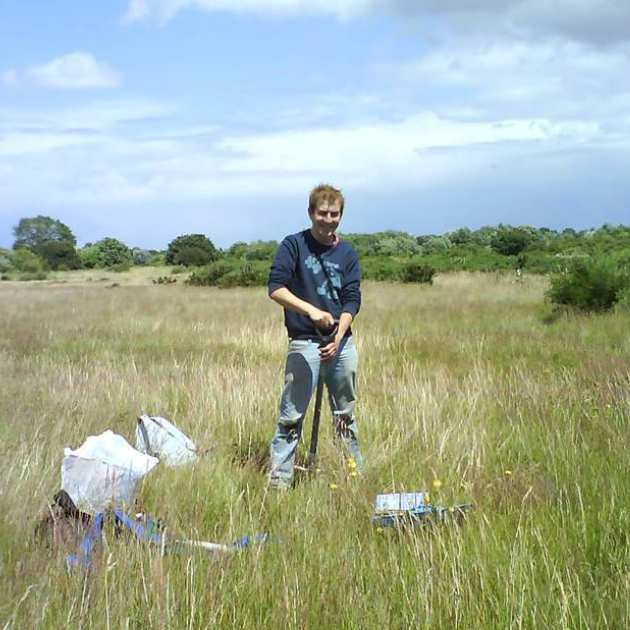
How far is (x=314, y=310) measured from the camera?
4559mm

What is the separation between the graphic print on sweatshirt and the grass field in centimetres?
105

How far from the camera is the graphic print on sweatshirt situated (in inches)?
185

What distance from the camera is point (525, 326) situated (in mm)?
11898

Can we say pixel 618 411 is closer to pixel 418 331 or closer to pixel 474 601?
pixel 474 601

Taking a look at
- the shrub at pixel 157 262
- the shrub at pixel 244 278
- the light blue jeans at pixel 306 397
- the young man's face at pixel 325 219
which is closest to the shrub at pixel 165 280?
the shrub at pixel 244 278

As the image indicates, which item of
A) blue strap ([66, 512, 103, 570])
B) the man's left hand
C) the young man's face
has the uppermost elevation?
the young man's face

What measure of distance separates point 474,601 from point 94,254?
61258 millimetres

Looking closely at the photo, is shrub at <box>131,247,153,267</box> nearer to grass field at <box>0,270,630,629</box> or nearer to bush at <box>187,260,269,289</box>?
bush at <box>187,260,269,289</box>

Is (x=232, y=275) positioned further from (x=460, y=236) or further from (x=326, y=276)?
(x=460, y=236)

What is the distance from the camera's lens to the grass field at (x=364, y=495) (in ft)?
9.81

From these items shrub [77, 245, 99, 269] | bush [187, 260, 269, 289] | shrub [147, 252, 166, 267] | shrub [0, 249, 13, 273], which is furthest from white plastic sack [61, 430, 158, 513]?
shrub [77, 245, 99, 269]

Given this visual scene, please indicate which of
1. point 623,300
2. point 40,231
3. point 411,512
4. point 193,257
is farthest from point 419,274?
point 40,231

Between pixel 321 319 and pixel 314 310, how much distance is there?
0.23ft

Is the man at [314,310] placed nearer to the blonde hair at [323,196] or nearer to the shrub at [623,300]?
the blonde hair at [323,196]
